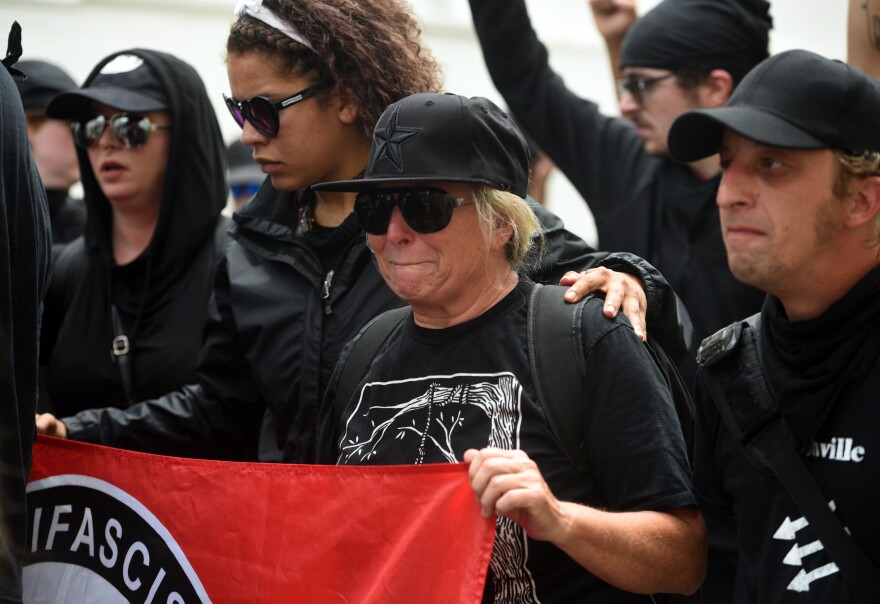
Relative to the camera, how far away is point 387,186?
9.11 ft

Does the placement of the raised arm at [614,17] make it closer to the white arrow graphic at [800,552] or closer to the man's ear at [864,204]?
the man's ear at [864,204]

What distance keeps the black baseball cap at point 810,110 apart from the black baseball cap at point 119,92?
2.35 meters

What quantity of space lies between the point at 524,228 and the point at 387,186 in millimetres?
325

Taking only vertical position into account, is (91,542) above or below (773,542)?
below

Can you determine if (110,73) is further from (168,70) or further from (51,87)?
(51,87)

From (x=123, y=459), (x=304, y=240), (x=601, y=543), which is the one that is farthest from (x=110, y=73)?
(x=601, y=543)

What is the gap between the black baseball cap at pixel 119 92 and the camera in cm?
424

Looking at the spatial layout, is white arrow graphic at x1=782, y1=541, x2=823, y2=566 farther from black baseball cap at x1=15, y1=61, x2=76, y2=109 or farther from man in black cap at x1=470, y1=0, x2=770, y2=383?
black baseball cap at x1=15, y1=61, x2=76, y2=109

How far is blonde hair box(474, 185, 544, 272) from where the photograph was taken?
9.07 feet

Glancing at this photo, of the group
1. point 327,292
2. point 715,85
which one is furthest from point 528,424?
point 715,85

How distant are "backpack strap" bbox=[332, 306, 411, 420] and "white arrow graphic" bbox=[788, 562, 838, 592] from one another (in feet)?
3.51

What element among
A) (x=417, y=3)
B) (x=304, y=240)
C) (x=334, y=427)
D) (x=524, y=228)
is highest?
(x=524, y=228)

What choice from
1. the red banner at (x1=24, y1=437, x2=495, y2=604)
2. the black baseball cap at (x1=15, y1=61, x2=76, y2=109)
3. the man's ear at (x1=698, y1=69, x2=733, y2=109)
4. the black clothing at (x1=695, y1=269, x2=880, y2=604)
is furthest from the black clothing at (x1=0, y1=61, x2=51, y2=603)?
the black baseball cap at (x1=15, y1=61, x2=76, y2=109)

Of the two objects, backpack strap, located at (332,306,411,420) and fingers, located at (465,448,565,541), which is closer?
fingers, located at (465,448,565,541)
